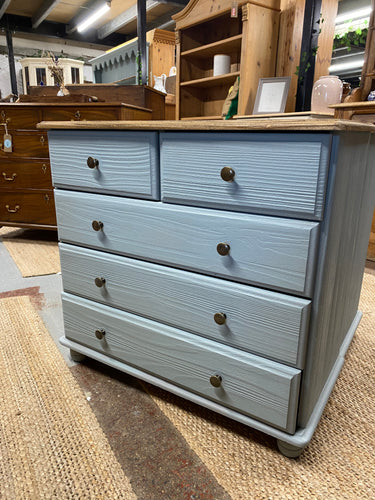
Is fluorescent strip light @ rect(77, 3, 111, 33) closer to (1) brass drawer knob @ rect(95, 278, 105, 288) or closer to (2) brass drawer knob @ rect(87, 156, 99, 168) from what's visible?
(2) brass drawer knob @ rect(87, 156, 99, 168)

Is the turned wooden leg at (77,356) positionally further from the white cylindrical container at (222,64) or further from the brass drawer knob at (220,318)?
the white cylindrical container at (222,64)

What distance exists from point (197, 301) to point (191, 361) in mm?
179

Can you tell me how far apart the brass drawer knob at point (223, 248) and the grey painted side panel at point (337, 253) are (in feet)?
0.67

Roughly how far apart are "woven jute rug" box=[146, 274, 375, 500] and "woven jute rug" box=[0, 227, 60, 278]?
4.48ft

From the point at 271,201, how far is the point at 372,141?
1.68ft

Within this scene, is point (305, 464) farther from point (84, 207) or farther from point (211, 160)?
point (84, 207)

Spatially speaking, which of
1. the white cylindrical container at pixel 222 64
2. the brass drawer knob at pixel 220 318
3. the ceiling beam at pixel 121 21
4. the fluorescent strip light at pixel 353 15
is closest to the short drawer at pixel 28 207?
the white cylindrical container at pixel 222 64

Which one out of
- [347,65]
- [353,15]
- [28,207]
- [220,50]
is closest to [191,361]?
[28,207]

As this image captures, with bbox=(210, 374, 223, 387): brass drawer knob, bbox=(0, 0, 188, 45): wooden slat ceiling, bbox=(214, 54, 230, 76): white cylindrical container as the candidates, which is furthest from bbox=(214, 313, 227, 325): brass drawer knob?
bbox=(0, 0, 188, 45): wooden slat ceiling

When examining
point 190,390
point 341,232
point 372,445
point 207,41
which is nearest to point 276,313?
point 341,232

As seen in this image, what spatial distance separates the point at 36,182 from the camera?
2.59 metres

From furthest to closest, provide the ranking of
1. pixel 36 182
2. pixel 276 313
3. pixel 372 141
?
1. pixel 36 182
2. pixel 372 141
3. pixel 276 313

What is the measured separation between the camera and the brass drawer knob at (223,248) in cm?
84

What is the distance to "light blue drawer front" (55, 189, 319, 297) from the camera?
0.76m
